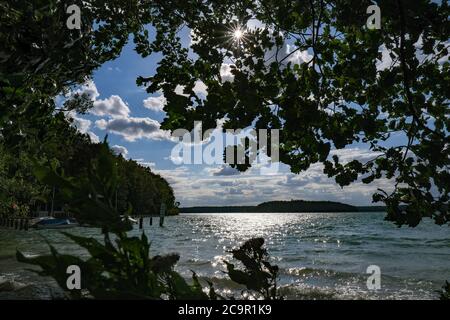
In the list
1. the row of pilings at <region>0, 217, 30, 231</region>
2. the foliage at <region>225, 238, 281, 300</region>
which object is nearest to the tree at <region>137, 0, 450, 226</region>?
the foliage at <region>225, 238, 281, 300</region>

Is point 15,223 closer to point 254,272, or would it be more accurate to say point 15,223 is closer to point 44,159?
point 44,159

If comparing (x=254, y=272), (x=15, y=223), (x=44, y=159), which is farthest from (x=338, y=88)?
(x=15, y=223)

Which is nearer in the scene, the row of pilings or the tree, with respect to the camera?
the tree

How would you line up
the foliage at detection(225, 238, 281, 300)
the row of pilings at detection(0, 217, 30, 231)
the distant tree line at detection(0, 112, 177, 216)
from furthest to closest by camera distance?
1. the row of pilings at detection(0, 217, 30, 231)
2. the foliage at detection(225, 238, 281, 300)
3. the distant tree line at detection(0, 112, 177, 216)

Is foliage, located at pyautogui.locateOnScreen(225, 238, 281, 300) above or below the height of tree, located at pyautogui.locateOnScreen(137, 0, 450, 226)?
below

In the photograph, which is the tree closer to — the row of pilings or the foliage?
Answer: the foliage

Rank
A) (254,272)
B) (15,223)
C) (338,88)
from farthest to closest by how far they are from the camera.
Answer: (15,223) → (338,88) → (254,272)

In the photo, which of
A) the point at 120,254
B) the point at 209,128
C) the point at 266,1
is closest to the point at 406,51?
the point at 266,1

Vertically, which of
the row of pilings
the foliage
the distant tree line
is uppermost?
the distant tree line

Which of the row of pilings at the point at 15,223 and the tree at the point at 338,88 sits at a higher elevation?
the tree at the point at 338,88

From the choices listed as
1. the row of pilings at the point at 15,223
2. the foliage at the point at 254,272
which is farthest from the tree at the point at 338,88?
the row of pilings at the point at 15,223

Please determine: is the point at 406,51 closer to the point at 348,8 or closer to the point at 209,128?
the point at 348,8

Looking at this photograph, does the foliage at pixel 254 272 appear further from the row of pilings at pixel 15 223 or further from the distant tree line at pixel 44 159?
the row of pilings at pixel 15 223
